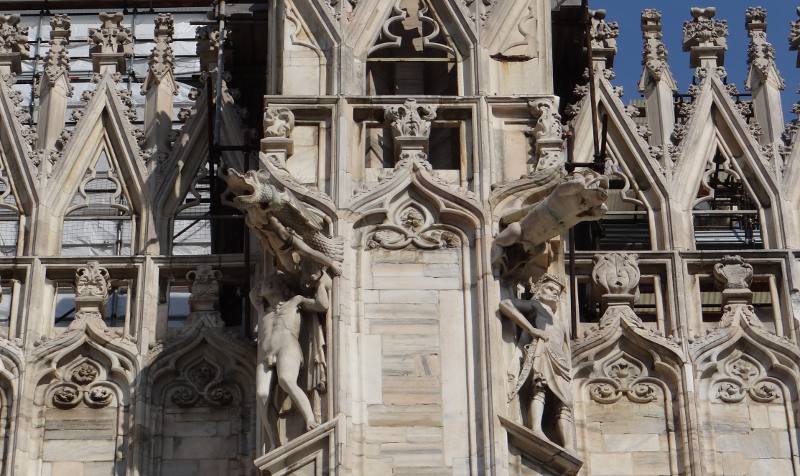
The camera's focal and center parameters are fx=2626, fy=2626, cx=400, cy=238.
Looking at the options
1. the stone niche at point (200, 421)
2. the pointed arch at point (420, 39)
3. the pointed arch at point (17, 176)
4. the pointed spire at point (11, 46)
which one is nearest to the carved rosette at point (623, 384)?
the pointed arch at point (420, 39)

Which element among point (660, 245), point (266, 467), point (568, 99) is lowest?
point (266, 467)

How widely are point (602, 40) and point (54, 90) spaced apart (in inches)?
199

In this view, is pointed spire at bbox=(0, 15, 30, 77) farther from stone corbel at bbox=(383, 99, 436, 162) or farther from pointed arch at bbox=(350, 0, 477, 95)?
stone corbel at bbox=(383, 99, 436, 162)

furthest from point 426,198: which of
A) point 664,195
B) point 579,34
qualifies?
point 579,34

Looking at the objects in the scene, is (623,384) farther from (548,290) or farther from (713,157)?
(713,157)

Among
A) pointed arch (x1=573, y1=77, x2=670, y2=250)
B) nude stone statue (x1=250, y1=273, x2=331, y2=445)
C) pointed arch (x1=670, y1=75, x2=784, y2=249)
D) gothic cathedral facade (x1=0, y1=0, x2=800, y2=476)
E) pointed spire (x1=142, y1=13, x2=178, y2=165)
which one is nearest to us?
nude stone statue (x1=250, y1=273, x2=331, y2=445)

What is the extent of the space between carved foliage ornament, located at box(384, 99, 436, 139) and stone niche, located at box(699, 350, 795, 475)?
3.11 meters

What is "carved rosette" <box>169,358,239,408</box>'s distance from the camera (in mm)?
21578

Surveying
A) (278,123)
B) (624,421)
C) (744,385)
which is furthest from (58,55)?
(744,385)

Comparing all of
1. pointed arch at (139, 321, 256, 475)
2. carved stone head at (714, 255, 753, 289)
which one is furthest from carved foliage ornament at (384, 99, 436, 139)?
carved stone head at (714, 255, 753, 289)

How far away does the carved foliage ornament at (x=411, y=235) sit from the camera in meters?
21.0

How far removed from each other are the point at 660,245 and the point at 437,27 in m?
2.68

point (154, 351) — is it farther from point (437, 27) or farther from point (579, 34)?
point (579, 34)

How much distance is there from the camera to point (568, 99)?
81.3ft
